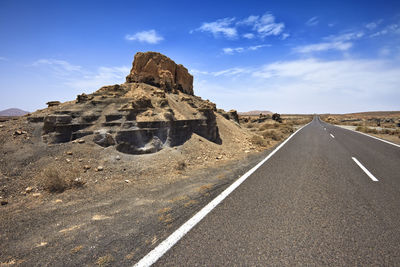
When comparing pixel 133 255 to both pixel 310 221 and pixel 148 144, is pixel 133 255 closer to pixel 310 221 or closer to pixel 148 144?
pixel 310 221

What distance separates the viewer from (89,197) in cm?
468

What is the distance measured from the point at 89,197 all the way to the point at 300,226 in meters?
4.49

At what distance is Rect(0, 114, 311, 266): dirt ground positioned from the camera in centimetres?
261

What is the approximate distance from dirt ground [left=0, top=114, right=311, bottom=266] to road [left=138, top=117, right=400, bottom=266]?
1.81 feet

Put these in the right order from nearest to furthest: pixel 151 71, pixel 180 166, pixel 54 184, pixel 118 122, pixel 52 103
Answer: pixel 54 184
pixel 180 166
pixel 118 122
pixel 52 103
pixel 151 71

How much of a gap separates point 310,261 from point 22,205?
5.71m

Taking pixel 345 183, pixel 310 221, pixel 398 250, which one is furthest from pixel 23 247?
pixel 345 183

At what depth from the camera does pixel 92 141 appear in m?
7.50

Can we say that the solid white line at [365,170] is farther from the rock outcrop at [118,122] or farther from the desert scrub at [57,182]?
the desert scrub at [57,182]

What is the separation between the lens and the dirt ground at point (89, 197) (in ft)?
8.55

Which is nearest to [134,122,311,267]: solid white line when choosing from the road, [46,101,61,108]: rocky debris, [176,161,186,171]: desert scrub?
the road

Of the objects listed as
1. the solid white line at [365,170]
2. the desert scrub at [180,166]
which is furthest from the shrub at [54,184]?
the solid white line at [365,170]

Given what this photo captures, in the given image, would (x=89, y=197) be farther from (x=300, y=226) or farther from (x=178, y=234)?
(x=300, y=226)

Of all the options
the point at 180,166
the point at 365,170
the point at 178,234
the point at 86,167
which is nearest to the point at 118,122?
the point at 86,167
